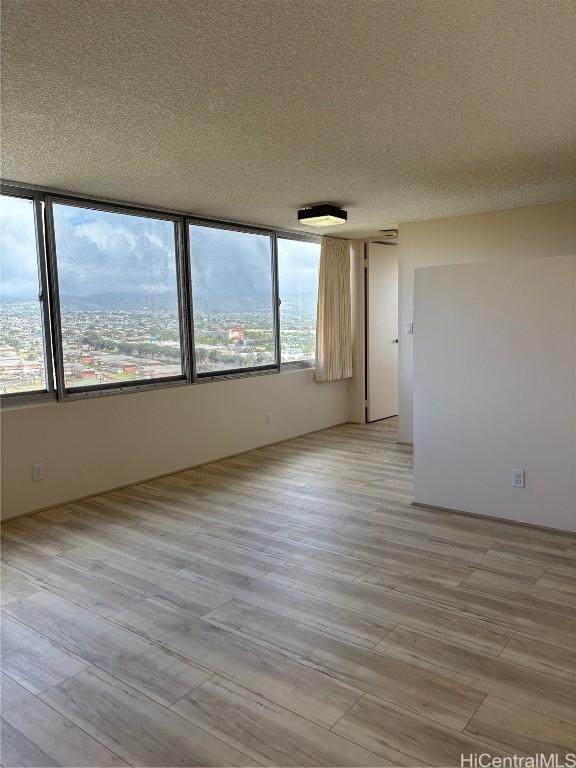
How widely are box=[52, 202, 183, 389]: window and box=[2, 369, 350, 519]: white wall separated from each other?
0.28m

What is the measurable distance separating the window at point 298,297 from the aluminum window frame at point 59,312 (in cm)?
153

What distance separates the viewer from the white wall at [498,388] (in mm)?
3744

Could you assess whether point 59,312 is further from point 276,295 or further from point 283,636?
point 283,636

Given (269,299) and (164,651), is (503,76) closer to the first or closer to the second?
(164,651)

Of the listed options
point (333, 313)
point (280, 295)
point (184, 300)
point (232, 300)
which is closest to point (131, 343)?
point (184, 300)

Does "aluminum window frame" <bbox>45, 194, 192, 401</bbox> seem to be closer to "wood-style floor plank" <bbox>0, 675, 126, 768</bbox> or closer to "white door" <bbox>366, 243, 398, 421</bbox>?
"wood-style floor plank" <bbox>0, 675, 126, 768</bbox>

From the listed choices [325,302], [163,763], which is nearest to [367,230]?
[325,302]

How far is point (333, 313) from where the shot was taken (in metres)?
7.14

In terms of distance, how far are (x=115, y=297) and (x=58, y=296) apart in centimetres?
56

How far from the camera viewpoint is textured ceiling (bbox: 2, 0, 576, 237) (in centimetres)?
191

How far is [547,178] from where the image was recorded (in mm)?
4246

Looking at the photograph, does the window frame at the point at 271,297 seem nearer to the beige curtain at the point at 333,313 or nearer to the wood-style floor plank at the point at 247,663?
the beige curtain at the point at 333,313

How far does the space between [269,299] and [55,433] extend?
295 centimetres

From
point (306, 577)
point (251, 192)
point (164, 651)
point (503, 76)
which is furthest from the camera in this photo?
point (251, 192)
